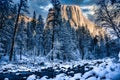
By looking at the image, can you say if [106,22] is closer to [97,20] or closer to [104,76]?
[97,20]

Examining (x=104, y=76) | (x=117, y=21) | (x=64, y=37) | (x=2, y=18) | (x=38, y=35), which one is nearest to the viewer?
(x=104, y=76)

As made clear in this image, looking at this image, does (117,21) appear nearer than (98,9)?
Yes

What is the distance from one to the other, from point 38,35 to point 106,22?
44734 mm

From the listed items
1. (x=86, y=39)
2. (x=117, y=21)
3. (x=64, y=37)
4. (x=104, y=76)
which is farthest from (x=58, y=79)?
(x=86, y=39)

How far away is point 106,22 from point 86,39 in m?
49.3

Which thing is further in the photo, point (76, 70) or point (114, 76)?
point (76, 70)

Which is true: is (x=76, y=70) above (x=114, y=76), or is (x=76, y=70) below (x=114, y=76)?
below

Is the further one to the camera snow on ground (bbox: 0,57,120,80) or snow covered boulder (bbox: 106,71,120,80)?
snow on ground (bbox: 0,57,120,80)

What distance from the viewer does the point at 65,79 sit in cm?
928

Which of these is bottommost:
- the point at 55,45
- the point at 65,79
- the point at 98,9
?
the point at 65,79

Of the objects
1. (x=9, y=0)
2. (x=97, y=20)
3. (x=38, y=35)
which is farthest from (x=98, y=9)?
(x=38, y=35)

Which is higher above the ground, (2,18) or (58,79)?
(2,18)

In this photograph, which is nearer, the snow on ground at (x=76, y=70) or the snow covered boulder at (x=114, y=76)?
the snow covered boulder at (x=114, y=76)

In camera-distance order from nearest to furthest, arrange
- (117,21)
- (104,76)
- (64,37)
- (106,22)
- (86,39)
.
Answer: (104,76) < (117,21) < (106,22) < (64,37) < (86,39)
